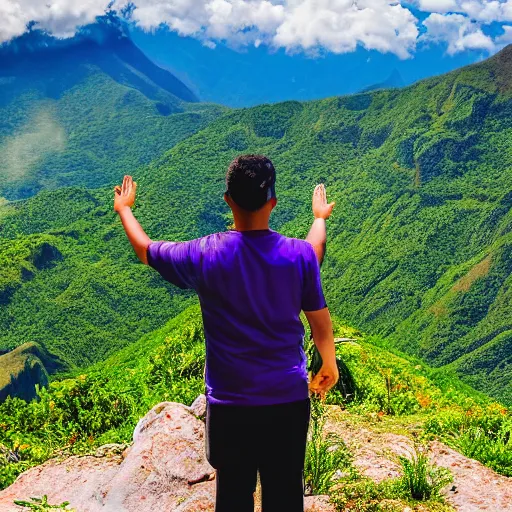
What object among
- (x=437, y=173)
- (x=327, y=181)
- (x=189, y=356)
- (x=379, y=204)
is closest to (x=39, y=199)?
(x=327, y=181)

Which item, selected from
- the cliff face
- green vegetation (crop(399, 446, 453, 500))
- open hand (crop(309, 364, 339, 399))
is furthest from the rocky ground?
the cliff face

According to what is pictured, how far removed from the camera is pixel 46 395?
8.65 metres

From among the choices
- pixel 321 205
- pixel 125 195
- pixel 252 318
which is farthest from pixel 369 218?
pixel 252 318

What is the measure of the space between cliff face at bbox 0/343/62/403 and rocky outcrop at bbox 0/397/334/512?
4746cm

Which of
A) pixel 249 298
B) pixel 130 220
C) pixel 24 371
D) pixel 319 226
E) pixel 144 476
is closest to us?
pixel 249 298

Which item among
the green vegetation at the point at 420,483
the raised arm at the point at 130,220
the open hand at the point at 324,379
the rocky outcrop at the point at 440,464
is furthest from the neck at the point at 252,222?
the rocky outcrop at the point at 440,464

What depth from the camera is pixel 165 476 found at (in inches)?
206

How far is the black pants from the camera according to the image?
300cm

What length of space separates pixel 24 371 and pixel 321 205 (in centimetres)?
5745

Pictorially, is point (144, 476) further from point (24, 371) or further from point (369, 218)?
point (369, 218)

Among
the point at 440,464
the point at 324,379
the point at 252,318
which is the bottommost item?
the point at 440,464

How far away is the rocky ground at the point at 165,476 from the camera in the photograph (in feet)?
16.5

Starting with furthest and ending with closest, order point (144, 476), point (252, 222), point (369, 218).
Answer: point (369, 218) < point (144, 476) < point (252, 222)

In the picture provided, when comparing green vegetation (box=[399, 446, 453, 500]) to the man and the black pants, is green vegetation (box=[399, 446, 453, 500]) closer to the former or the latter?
the black pants
